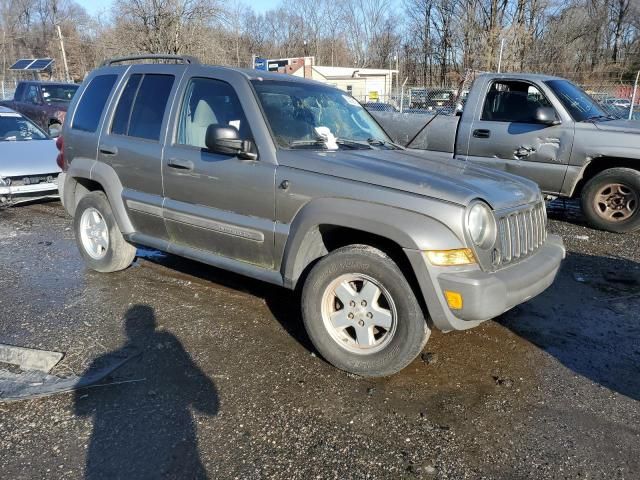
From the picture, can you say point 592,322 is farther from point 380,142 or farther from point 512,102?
point 512,102

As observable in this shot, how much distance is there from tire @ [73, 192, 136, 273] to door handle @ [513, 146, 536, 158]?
489cm

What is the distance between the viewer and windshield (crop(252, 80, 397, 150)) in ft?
12.3

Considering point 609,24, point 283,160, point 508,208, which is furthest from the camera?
point 609,24

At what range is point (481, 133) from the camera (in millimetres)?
7184

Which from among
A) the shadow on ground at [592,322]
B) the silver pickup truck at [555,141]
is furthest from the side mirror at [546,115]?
the shadow on ground at [592,322]

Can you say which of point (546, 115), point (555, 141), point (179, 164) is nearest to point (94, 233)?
point (179, 164)

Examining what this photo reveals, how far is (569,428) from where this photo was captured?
281 centimetres

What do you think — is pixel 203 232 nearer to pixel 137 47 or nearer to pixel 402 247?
pixel 402 247

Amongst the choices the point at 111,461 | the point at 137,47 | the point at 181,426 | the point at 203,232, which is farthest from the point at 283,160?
the point at 137,47

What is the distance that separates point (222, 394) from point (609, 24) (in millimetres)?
59830

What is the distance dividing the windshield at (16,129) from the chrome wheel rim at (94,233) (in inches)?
184

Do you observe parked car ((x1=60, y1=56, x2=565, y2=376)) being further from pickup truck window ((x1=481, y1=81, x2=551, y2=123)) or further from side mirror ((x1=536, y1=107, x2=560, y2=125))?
pickup truck window ((x1=481, y1=81, x2=551, y2=123))

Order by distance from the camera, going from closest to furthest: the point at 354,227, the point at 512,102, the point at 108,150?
the point at 354,227
the point at 108,150
the point at 512,102

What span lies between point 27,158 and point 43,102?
24.7 feet
